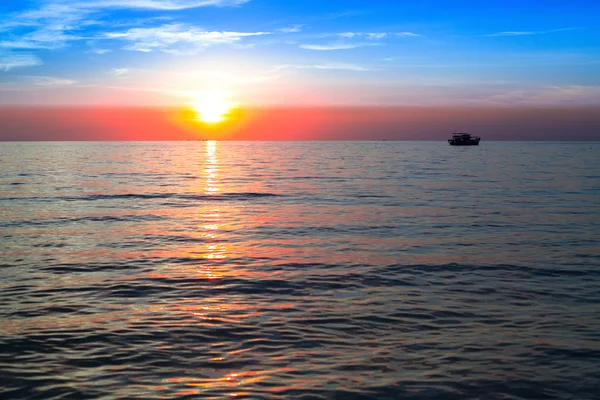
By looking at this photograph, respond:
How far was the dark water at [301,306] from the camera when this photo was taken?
923 cm

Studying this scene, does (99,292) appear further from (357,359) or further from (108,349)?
(357,359)

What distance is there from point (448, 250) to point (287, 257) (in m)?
6.17

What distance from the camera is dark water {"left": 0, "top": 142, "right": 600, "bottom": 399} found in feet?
30.3

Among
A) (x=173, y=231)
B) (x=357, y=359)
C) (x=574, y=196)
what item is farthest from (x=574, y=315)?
(x=574, y=196)

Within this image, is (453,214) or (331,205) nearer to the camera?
(453,214)

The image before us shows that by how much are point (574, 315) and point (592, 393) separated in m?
4.39

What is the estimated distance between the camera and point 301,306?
13.6 meters

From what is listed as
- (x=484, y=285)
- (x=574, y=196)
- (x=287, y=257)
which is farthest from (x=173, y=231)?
(x=574, y=196)

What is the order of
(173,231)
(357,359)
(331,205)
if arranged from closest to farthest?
(357,359), (173,231), (331,205)

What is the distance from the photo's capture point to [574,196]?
39.8 m

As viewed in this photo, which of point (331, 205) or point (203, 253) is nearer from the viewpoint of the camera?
point (203, 253)

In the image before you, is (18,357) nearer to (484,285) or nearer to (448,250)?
(484,285)

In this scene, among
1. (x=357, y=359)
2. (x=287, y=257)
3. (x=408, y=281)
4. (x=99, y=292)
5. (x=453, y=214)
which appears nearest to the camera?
(x=357, y=359)

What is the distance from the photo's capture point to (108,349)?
1061cm
